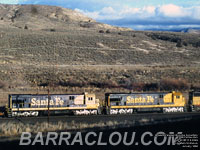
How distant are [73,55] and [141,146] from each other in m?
53.7

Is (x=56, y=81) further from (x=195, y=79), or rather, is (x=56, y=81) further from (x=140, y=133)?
(x=140, y=133)

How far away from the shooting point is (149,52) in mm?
73812

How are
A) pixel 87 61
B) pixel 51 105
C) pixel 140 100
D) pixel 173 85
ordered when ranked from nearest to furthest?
1. pixel 51 105
2. pixel 140 100
3. pixel 173 85
4. pixel 87 61

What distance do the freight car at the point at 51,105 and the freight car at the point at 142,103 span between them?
1.56m

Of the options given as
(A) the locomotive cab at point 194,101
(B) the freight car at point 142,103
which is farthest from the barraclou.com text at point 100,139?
(A) the locomotive cab at point 194,101

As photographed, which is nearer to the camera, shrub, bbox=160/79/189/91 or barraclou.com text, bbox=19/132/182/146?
barraclou.com text, bbox=19/132/182/146

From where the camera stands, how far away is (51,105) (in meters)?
29.7

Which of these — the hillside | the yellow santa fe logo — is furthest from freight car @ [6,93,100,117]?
the hillside

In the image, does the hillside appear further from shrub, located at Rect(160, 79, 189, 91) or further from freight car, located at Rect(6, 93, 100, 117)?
freight car, located at Rect(6, 93, 100, 117)

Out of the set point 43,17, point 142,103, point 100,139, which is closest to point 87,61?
point 142,103

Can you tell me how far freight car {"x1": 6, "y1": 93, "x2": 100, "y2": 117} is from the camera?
28.7 m

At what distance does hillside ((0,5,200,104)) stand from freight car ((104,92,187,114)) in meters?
12.5

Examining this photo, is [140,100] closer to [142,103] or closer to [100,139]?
[142,103]

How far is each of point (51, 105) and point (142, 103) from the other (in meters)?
9.02
